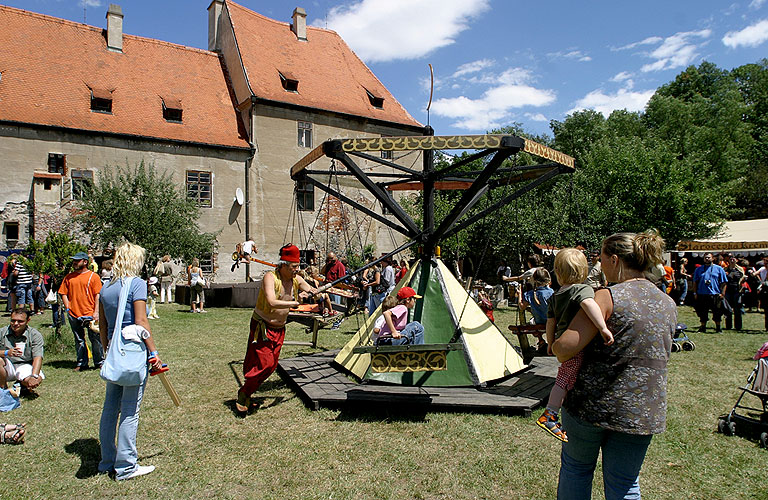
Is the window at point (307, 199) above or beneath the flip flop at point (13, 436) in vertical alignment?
above

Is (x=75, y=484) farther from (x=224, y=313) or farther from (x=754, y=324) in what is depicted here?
(x=754, y=324)

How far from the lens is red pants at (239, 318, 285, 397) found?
5.75 metres

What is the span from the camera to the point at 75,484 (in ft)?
13.6

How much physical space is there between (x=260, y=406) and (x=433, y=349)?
90.9 inches

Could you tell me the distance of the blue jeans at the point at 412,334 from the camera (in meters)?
6.21

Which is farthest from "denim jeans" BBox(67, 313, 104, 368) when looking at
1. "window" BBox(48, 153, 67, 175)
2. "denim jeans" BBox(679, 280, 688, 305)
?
"denim jeans" BBox(679, 280, 688, 305)

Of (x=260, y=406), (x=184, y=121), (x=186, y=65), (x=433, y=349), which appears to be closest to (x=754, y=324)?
(x=433, y=349)

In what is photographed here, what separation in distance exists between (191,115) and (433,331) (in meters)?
22.0

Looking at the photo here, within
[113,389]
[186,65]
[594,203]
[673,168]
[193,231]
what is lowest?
[113,389]

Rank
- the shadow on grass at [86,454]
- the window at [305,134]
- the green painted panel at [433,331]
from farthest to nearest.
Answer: the window at [305,134], the green painted panel at [433,331], the shadow on grass at [86,454]

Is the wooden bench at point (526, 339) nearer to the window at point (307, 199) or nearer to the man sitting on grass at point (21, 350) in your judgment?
the man sitting on grass at point (21, 350)

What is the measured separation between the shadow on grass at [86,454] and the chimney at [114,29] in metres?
25.3

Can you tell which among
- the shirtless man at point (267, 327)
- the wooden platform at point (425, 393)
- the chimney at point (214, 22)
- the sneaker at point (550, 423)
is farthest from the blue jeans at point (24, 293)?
the chimney at point (214, 22)

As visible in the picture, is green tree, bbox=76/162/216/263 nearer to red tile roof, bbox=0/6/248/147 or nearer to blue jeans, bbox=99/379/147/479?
red tile roof, bbox=0/6/248/147
